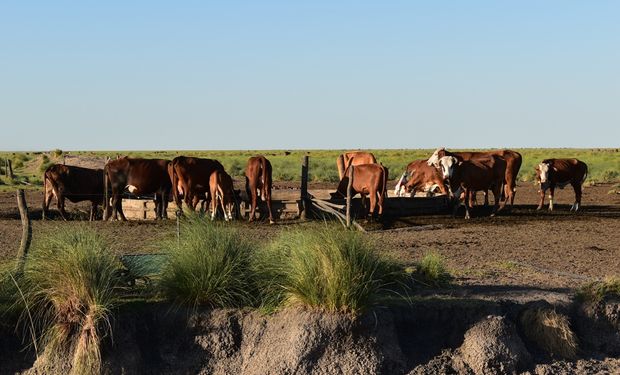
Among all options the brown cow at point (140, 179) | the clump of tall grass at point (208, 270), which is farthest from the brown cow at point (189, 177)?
the clump of tall grass at point (208, 270)

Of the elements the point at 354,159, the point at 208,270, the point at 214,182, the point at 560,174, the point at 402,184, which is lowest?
the point at 402,184

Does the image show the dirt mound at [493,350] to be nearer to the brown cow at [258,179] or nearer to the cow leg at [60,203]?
the brown cow at [258,179]

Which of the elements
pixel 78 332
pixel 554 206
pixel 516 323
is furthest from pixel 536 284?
pixel 554 206

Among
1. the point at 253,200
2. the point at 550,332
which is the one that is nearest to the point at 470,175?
the point at 253,200

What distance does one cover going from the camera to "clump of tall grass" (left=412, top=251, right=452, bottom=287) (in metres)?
11.6

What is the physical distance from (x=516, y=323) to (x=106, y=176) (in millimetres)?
14573

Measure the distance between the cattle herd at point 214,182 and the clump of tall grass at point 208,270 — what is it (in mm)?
10545

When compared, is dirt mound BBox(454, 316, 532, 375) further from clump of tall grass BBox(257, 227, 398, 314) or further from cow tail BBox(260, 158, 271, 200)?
cow tail BBox(260, 158, 271, 200)

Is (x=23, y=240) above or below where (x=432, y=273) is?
above

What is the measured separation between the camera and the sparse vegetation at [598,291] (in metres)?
10.9

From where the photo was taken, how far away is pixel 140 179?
23281 millimetres

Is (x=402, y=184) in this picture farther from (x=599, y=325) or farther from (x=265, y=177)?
(x=599, y=325)

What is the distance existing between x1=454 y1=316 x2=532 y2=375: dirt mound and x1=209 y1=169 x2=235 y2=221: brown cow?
12335 mm

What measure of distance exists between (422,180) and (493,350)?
15635mm
